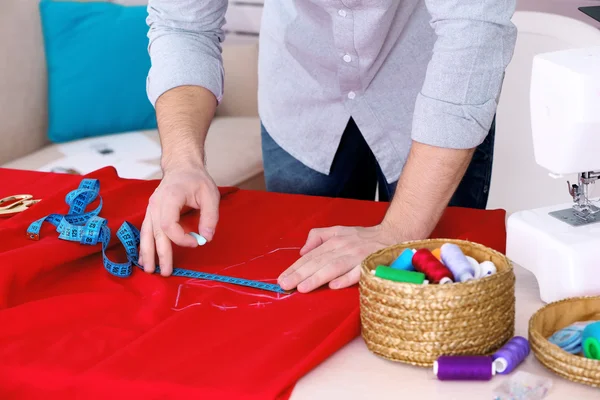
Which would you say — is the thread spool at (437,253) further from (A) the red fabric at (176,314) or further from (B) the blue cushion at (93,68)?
(B) the blue cushion at (93,68)

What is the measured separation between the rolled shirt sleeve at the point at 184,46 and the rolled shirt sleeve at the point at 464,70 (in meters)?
0.51

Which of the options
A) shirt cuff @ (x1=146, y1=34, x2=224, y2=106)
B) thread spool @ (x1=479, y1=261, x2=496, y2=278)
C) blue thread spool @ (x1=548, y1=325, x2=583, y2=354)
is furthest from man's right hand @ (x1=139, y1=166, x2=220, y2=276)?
blue thread spool @ (x1=548, y1=325, x2=583, y2=354)

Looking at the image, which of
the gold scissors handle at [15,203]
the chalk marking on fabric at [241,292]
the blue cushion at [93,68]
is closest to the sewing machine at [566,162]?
the chalk marking on fabric at [241,292]

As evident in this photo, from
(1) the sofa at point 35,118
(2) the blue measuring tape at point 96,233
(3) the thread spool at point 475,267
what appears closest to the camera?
(3) the thread spool at point 475,267

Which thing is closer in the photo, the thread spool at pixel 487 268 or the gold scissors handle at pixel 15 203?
the thread spool at pixel 487 268

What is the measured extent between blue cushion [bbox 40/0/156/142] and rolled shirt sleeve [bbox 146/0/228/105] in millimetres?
1684

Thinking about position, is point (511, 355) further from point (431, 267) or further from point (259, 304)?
point (259, 304)

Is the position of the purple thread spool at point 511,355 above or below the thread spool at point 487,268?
below

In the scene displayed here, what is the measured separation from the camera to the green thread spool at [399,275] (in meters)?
1.09

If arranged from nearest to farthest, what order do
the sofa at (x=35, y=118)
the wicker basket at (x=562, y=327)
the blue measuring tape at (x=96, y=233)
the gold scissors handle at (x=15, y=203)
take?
1. the wicker basket at (x=562, y=327)
2. the blue measuring tape at (x=96, y=233)
3. the gold scissors handle at (x=15, y=203)
4. the sofa at (x=35, y=118)

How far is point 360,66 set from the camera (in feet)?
5.95

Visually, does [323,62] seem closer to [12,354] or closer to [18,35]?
[12,354]

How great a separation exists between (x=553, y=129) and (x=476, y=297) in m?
0.35

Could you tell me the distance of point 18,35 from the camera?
339 centimetres
